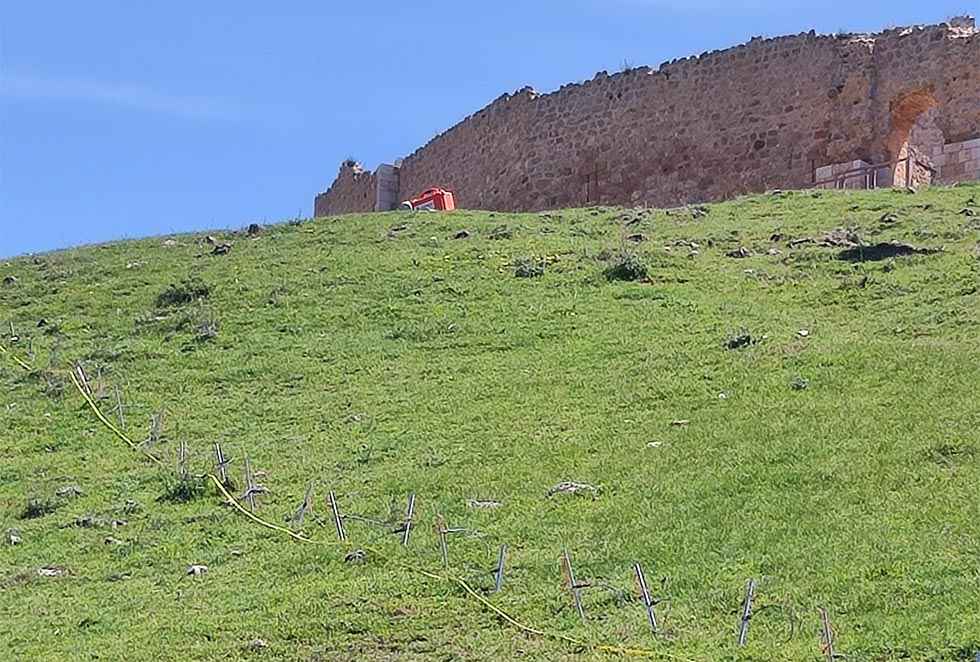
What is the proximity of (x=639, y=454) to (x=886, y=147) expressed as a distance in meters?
12.3

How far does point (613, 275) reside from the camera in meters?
17.8

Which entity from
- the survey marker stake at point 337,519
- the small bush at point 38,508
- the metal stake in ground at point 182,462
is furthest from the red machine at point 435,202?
the survey marker stake at point 337,519

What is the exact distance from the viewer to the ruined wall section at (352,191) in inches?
1223

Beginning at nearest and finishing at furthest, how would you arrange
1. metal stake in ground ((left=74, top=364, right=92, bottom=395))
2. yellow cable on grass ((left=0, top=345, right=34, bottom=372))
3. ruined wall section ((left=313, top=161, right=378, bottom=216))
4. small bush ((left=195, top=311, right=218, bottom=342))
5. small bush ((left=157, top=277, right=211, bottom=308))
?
1. metal stake in ground ((left=74, top=364, right=92, bottom=395))
2. yellow cable on grass ((left=0, top=345, right=34, bottom=372))
3. small bush ((left=195, top=311, right=218, bottom=342))
4. small bush ((left=157, top=277, right=211, bottom=308))
5. ruined wall section ((left=313, top=161, right=378, bottom=216))

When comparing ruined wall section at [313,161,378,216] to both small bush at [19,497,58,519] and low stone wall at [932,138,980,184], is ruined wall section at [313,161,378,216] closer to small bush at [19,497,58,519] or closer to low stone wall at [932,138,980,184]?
low stone wall at [932,138,980,184]

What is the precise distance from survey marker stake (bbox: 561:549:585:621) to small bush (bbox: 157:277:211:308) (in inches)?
370

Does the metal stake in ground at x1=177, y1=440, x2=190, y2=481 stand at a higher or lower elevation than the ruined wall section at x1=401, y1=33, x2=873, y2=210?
lower

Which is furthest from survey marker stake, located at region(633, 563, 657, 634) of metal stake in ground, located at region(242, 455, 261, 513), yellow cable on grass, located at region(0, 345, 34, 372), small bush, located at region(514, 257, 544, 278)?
yellow cable on grass, located at region(0, 345, 34, 372)

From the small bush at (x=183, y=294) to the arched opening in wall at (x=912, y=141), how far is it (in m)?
9.24

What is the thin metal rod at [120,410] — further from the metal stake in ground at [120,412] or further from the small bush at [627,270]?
the small bush at [627,270]

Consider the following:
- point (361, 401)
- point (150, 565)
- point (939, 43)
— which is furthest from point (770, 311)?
point (939, 43)

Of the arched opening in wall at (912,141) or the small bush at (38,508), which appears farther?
the arched opening in wall at (912,141)

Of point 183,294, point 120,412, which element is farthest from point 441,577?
point 183,294

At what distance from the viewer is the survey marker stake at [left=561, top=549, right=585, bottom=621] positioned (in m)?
9.35
